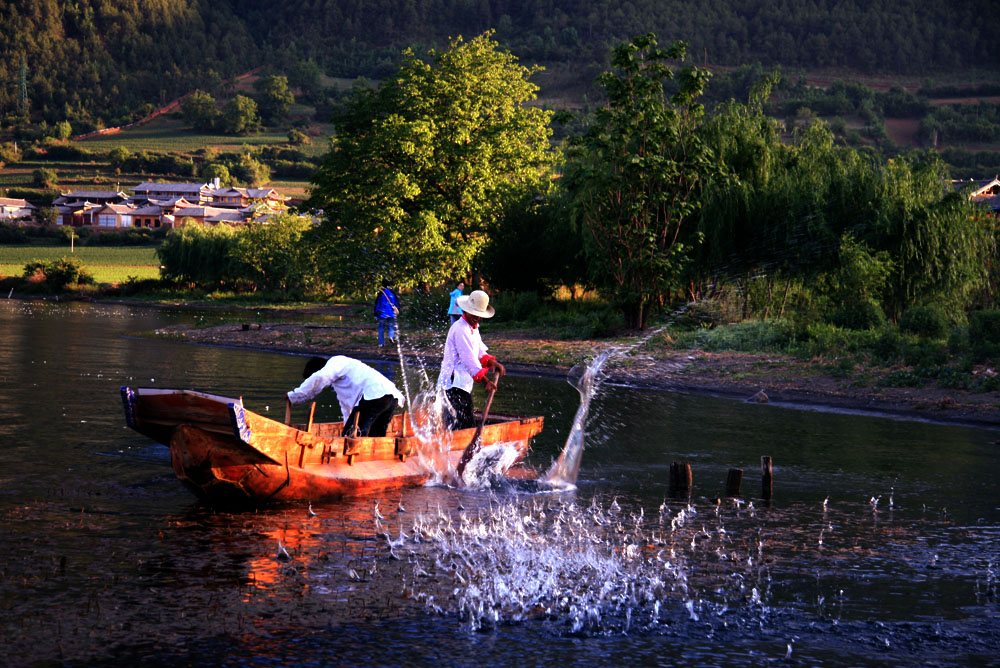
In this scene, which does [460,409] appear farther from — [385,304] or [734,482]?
[385,304]

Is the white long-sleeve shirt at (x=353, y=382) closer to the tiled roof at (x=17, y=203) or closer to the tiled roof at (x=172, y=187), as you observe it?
the tiled roof at (x=17, y=203)

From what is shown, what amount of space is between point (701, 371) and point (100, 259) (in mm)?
86619

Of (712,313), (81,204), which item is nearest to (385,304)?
(712,313)

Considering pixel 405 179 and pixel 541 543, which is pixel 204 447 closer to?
pixel 541 543

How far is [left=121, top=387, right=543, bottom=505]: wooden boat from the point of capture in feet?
37.7

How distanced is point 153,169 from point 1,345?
482 ft

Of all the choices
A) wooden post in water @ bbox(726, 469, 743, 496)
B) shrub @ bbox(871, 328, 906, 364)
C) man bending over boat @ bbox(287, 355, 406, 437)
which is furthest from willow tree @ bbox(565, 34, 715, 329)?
man bending over boat @ bbox(287, 355, 406, 437)

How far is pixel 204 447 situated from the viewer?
38.0 ft

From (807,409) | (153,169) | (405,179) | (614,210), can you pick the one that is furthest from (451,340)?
(153,169)

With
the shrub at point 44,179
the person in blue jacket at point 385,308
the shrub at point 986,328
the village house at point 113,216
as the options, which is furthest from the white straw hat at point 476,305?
the shrub at point 44,179

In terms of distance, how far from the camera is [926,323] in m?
28.8

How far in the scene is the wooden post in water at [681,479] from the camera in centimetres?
1352

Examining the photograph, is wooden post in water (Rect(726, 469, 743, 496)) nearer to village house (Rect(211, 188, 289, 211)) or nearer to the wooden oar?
the wooden oar

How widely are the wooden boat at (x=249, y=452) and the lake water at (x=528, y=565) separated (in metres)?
0.35
